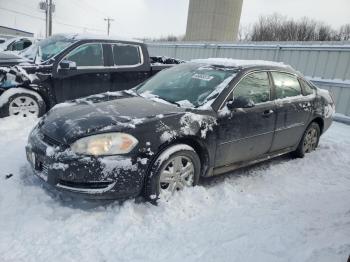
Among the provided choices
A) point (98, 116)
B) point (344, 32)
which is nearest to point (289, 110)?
point (98, 116)

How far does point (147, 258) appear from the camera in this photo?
2.97m

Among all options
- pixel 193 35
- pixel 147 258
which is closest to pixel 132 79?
pixel 147 258

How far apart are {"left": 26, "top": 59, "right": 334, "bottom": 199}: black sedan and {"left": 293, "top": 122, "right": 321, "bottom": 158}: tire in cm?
21

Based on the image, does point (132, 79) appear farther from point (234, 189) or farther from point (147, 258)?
point (147, 258)

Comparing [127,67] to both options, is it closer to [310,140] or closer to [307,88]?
[307,88]

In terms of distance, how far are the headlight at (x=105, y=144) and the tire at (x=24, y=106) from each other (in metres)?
3.45

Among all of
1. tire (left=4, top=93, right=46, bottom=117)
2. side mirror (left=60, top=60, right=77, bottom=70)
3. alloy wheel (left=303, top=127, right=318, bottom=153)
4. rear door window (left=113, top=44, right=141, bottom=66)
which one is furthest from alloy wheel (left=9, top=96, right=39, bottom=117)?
alloy wheel (left=303, top=127, right=318, bottom=153)

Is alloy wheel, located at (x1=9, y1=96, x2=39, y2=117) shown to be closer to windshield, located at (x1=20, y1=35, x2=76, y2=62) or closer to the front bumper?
windshield, located at (x1=20, y1=35, x2=76, y2=62)

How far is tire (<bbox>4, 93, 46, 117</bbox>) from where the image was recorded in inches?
248

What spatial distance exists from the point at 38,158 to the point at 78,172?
0.57 meters

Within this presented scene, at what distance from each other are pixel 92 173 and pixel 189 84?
6.28 feet

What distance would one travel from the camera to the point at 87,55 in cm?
702

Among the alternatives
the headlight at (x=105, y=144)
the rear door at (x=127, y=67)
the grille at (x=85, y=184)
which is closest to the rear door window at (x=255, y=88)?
the headlight at (x=105, y=144)

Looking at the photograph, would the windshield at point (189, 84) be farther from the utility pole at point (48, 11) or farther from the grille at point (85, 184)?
the utility pole at point (48, 11)
